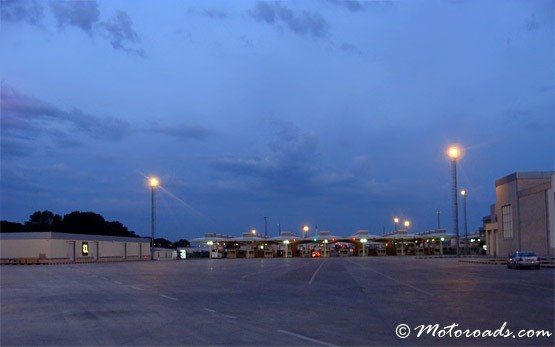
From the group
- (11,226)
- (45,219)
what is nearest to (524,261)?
(11,226)

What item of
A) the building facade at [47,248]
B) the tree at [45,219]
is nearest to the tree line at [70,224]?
the tree at [45,219]

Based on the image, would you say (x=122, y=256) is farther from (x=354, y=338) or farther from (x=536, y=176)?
(x=354, y=338)

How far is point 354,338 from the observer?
12711 mm

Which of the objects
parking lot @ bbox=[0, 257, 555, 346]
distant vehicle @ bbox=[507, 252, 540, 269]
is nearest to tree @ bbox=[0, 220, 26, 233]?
distant vehicle @ bbox=[507, 252, 540, 269]

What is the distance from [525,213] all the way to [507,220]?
706 centimetres

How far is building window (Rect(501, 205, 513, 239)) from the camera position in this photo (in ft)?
262

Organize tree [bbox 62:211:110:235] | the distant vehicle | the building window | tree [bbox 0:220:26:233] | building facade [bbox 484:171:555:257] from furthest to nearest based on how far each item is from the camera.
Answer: tree [bbox 62:211:110:235]
tree [bbox 0:220:26:233]
the building window
building facade [bbox 484:171:555:257]
the distant vehicle

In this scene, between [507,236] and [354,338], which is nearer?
[354,338]

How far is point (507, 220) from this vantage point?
81.6 metres

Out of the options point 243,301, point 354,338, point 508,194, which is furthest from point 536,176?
point 354,338

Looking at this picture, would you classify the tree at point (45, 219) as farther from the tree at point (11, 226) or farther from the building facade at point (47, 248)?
the building facade at point (47, 248)

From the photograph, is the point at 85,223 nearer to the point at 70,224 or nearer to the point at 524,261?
the point at 70,224

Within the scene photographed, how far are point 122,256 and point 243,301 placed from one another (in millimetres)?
87832

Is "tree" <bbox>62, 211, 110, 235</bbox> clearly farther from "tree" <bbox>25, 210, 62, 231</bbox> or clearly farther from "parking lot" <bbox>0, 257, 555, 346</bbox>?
"parking lot" <bbox>0, 257, 555, 346</bbox>
